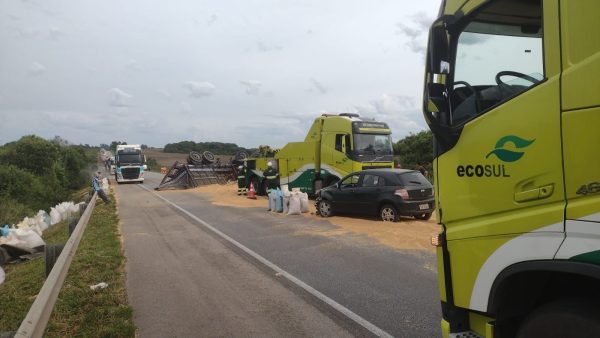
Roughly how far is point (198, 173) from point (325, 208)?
60.8ft

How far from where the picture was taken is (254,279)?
686 cm

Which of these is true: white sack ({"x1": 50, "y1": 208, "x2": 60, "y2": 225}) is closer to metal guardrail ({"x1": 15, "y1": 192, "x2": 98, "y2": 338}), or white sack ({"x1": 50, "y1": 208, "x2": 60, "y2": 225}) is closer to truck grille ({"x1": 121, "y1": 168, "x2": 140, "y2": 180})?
metal guardrail ({"x1": 15, "y1": 192, "x2": 98, "y2": 338})

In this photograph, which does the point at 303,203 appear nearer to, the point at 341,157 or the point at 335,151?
the point at 341,157

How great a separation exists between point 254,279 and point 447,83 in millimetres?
4707

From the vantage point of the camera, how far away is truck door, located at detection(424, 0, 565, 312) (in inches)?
96.3

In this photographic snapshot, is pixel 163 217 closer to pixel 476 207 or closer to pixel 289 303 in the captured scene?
pixel 289 303

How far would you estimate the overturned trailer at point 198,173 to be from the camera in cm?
2959

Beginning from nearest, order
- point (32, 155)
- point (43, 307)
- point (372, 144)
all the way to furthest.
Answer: point (43, 307) < point (372, 144) < point (32, 155)

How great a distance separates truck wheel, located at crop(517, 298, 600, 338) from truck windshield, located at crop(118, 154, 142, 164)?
37.8 meters

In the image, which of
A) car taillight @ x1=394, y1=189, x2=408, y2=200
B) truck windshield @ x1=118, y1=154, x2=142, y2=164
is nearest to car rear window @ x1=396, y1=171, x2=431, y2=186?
car taillight @ x1=394, y1=189, x2=408, y2=200

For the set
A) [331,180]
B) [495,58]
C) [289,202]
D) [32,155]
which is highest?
[32,155]

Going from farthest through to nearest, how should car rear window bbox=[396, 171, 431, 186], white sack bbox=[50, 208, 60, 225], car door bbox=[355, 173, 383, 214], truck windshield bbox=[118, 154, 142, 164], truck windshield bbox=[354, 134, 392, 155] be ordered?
1. truck windshield bbox=[118, 154, 142, 164]
2. white sack bbox=[50, 208, 60, 225]
3. truck windshield bbox=[354, 134, 392, 155]
4. car door bbox=[355, 173, 383, 214]
5. car rear window bbox=[396, 171, 431, 186]

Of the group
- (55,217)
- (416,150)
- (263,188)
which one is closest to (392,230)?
(263,188)

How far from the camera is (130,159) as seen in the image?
37.0m
